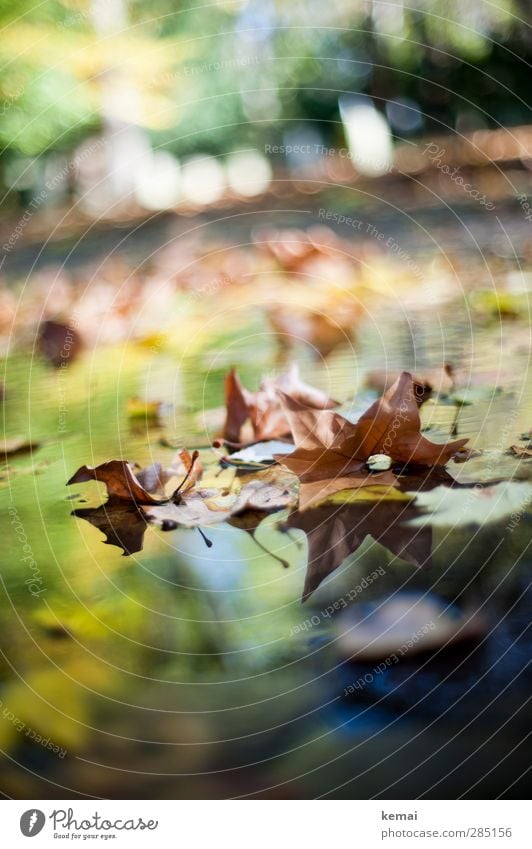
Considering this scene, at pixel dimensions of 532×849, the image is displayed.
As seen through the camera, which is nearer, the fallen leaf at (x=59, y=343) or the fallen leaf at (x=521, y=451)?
Result: the fallen leaf at (x=521, y=451)

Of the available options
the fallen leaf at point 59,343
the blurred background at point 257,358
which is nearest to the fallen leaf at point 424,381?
the blurred background at point 257,358

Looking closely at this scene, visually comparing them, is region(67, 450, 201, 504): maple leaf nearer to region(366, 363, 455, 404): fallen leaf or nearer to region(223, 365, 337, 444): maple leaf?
region(223, 365, 337, 444): maple leaf

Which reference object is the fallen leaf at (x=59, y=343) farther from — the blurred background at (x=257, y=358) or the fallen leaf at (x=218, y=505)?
the fallen leaf at (x=218, y=505)

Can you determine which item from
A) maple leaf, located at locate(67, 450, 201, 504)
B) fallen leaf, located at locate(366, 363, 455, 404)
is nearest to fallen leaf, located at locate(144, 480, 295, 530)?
maple leaf, located at locate(67, 450, 201, 504)

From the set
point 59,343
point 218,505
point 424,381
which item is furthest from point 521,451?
point 59,343

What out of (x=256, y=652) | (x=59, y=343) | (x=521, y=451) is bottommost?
(x=256, y=652)

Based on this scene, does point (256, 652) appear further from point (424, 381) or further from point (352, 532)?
point (424, 381)

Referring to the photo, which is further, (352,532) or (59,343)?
(59,343)
